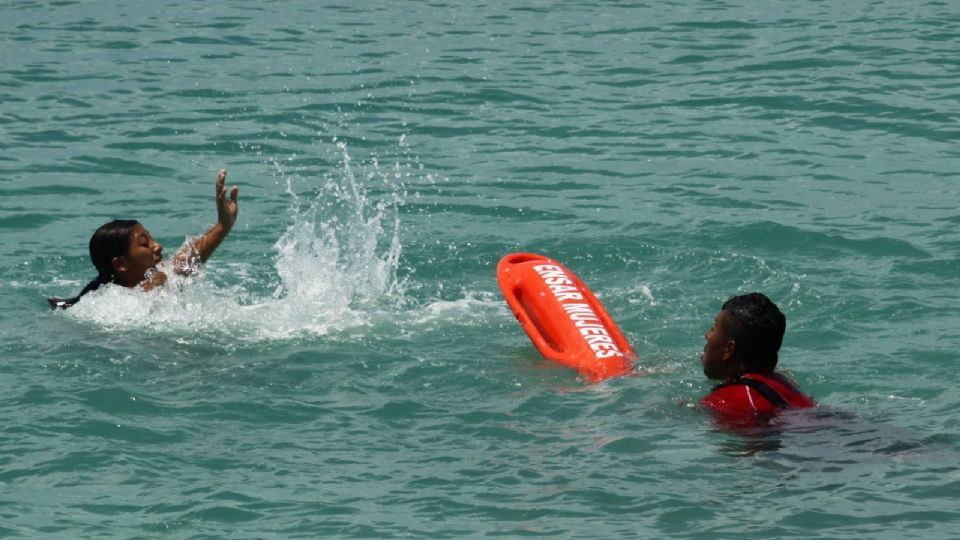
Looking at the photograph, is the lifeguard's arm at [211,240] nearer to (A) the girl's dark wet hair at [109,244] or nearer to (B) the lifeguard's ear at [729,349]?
(A) the girl's dark wet hair at [109,244]

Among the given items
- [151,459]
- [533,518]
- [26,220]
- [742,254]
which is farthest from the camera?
[26,220]

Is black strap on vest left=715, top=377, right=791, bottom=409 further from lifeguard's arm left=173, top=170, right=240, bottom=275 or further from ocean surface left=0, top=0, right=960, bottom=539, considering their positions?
lifeguard's arm left=173, top=170, right=240, bottom=275

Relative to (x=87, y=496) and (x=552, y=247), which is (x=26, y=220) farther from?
(x=87, y=496)

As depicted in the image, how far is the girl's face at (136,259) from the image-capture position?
10.1 meters

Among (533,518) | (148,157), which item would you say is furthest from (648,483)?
(148,157)

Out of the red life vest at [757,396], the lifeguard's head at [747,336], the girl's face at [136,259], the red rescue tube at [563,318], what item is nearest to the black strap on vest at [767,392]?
the red life vest at [757,396]

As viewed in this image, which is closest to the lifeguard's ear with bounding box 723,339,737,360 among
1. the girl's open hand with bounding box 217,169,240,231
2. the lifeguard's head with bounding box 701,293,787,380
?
the lifeguard's head with bounding box 701,293,787,380

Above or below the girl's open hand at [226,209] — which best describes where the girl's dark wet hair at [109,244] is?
below

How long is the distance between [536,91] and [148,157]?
4.54 meters

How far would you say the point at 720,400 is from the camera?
805 centimetres

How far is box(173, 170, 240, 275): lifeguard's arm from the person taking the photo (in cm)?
1010

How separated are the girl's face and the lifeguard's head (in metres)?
3.87

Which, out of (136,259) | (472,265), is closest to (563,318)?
(472,265)

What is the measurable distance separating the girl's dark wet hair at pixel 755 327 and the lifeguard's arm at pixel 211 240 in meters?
3.59
